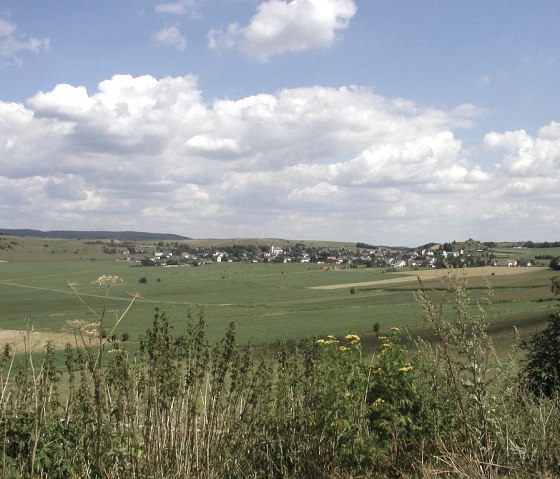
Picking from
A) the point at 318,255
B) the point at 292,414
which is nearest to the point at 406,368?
the point at 292,414

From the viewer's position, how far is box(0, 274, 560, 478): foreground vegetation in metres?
5.09

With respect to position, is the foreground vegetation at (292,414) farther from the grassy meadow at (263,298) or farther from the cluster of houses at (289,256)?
the cluster of houses at (289,256)

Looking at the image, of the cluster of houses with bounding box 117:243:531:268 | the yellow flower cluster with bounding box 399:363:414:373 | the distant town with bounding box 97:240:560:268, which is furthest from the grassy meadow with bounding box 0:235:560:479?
the cluster of houses with bounding box 117:243:531:268

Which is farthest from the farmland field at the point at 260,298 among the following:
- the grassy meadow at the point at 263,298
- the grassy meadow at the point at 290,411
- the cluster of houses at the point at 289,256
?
the cluster of houses at the point at 289,256

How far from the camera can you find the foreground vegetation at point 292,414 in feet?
16.7

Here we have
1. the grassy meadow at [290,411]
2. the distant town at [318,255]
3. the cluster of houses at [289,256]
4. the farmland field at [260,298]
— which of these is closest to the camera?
the grassy meadow at [290,411]

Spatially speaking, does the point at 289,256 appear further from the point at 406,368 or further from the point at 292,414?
the point at 406,368

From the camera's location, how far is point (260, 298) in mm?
78500

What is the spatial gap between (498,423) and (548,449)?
553 millimetres

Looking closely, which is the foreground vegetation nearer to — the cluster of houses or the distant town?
the distant town

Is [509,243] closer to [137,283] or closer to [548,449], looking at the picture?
[137,283]

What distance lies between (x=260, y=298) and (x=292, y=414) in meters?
72.4

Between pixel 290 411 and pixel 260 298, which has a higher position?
pixel 290 411

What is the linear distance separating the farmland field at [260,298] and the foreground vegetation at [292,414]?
16.0 m
